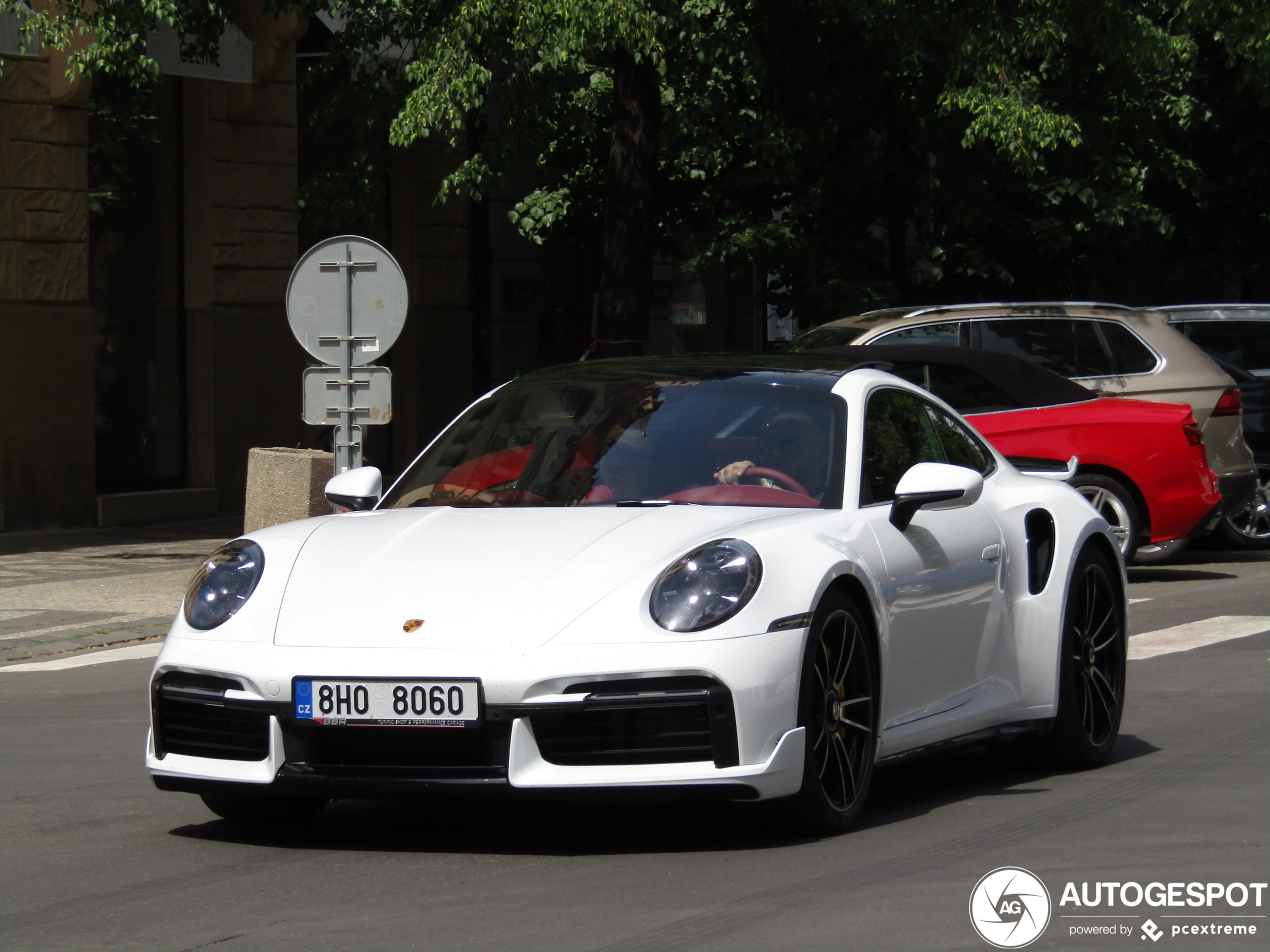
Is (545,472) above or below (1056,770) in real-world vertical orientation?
above

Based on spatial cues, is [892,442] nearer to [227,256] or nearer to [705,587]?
[705,587]

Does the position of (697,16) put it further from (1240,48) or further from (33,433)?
(33,433)

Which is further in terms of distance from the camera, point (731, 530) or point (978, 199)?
point (978, 199)

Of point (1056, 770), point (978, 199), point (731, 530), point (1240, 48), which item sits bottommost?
point (1056, 770)

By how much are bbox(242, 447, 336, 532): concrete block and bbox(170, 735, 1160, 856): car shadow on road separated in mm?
8085

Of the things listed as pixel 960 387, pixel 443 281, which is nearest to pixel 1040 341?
pixel 960 387

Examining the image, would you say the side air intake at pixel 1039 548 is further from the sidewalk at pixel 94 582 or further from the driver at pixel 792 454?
the sidewalk at pixel 94 582

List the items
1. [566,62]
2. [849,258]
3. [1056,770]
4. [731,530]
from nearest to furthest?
[731,530] → [1056,770] → [566,62] → [849,258]

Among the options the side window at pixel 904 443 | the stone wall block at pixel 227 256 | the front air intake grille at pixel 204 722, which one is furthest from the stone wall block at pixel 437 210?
the front air intake grille at pixel 204 722

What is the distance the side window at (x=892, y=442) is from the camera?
6.50 metres

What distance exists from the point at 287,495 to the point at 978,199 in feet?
26.9

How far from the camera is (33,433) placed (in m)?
18.3

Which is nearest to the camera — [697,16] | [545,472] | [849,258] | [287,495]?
[545,472]

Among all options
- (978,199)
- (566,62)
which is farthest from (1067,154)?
(566,62)
